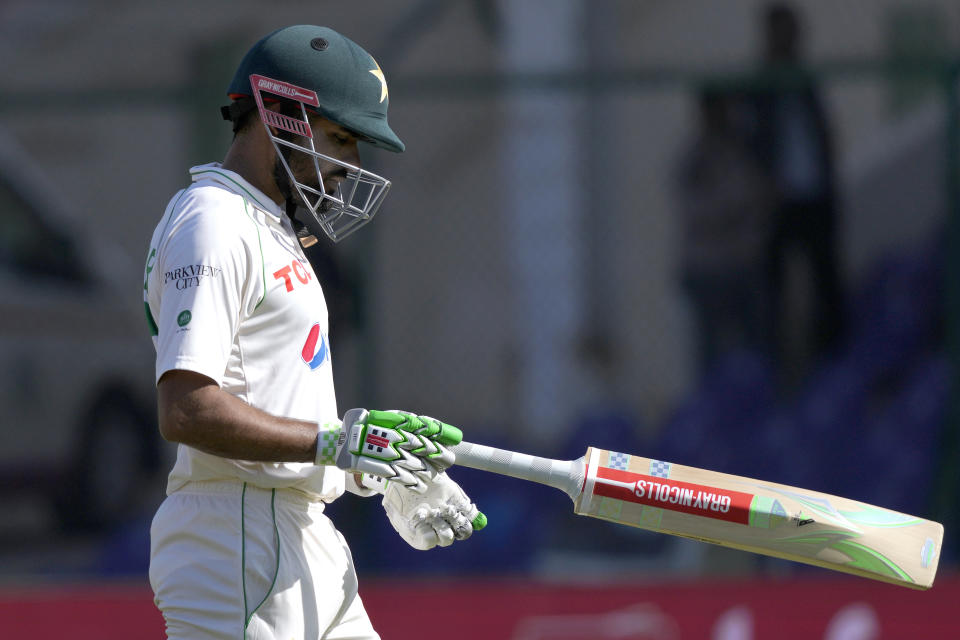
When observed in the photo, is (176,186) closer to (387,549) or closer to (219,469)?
(387,549)

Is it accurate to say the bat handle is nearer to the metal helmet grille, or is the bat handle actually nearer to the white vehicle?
the metal helmet grille

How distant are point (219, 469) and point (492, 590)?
2.46 metres

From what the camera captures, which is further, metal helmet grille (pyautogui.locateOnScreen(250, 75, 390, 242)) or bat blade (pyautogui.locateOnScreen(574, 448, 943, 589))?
bat blade (pyautogui.locateOnScreen(574, 448, 943, 589))

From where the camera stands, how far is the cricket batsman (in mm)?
2264

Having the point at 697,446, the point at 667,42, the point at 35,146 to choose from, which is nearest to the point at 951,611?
the point at 697,446

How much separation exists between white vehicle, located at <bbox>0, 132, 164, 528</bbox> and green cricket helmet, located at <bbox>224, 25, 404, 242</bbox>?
4062 mm

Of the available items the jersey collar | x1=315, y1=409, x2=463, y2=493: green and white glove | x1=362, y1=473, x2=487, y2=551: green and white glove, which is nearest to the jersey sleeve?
the jersey collar

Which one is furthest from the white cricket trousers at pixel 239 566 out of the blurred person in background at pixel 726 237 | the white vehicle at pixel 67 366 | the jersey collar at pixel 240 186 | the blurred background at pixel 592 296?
the white vehicle at pixel 67 366

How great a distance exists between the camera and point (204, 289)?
225 centimetres

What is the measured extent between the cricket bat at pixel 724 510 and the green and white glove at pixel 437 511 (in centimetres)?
11

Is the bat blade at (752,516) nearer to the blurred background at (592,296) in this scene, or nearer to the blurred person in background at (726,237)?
the blurred background at (592,296)

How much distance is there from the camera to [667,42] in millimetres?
7832

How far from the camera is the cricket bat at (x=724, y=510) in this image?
2654mm

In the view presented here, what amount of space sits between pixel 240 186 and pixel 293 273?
21 cm
